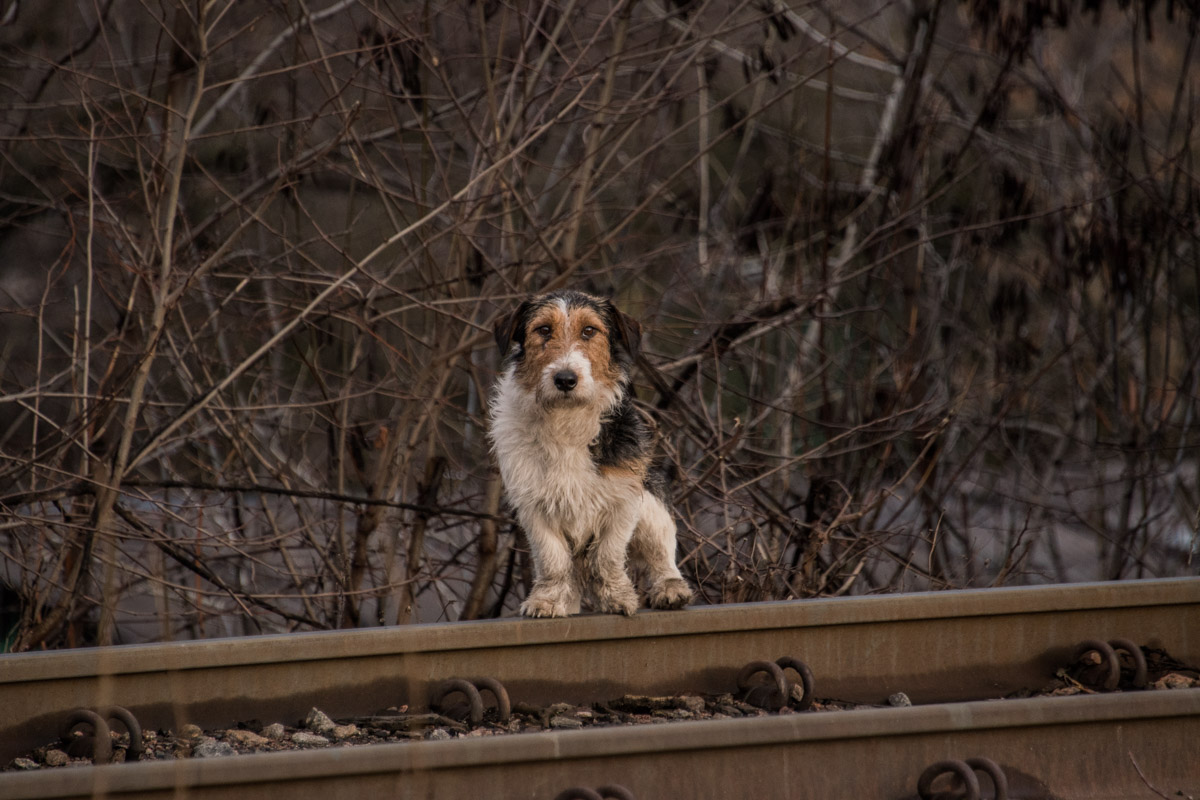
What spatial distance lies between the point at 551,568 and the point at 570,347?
0.83 meters

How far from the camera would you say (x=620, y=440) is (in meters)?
4.16

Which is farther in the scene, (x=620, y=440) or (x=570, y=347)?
(x=620, y=440)

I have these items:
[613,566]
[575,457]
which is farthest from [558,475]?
[613,566]

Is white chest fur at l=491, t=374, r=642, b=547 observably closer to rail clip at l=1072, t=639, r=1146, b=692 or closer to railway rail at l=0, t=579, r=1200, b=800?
railway rail at l=0, t=579, r=1200, b=800

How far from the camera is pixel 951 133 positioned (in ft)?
33.9

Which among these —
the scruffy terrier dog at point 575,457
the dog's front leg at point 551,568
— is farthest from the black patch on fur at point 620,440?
the dog's front leg at point 551,568

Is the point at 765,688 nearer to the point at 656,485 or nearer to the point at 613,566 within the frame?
the point at 613,566

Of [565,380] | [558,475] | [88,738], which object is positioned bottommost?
[88,738]

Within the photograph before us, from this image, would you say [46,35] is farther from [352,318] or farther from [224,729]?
[224,729]

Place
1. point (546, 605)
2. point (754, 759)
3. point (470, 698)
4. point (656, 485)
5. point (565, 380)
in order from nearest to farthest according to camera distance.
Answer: point (754, 759), point (470, 698), point (565, 380), point (546, 605), point (656, 485)

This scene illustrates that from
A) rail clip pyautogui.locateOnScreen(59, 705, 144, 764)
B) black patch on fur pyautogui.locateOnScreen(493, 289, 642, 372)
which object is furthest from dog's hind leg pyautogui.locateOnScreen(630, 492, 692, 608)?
rail clip pyautogui.locateOnScreen(59, 705, 144, 764)

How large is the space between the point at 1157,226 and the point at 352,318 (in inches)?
209

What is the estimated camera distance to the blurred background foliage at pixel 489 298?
5.46 metres

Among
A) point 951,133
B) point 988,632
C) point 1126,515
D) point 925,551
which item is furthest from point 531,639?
point 951,133
